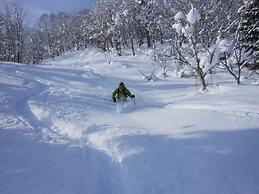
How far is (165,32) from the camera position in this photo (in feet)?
146

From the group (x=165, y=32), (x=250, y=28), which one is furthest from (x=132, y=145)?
(x=165, y=32)

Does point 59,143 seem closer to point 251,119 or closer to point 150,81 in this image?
point 251,119

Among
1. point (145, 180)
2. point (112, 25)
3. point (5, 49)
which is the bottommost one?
point (145, 180)

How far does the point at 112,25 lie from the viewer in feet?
142

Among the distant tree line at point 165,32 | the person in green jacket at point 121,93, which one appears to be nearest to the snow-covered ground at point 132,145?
the person in green jacket at point 121,93

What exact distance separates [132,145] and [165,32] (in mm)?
39373

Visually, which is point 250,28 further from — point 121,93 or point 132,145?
point 132,145

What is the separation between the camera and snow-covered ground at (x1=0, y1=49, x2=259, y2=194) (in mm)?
5805

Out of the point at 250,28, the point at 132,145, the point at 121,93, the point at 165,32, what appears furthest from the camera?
the point at 165,32

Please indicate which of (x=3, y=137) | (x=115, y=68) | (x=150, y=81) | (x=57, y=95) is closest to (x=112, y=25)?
(x=115, y=68)

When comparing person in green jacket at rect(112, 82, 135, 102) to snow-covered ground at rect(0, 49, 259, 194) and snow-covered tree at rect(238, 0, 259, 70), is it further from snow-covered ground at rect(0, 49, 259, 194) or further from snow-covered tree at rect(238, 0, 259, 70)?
snow-covered tree at rect(238, 0, 259, 70)

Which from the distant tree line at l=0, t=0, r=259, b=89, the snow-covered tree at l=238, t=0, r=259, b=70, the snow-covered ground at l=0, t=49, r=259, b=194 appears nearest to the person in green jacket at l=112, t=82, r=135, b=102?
the snow-covered ground at l=0, t=49, r=259, b=194

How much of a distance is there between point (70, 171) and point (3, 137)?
120 inches

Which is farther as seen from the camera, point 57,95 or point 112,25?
point 112,25
